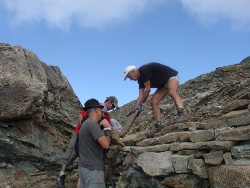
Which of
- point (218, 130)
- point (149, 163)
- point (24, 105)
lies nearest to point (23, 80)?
point (24, 105)

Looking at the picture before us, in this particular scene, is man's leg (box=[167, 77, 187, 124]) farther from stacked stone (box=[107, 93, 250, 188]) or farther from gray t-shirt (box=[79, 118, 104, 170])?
gray t-shirt (box=[79, 118, 104, 170])

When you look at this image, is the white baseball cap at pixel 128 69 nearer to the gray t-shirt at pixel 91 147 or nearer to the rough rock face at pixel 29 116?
the gray t-shirt at pixel 91 147

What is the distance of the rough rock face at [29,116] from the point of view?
29.7ft

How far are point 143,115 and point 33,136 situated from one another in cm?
955

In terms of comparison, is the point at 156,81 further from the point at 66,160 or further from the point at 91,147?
the point at 66,160

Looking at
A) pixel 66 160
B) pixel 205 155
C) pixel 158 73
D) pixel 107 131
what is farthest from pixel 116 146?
pixel 205 155

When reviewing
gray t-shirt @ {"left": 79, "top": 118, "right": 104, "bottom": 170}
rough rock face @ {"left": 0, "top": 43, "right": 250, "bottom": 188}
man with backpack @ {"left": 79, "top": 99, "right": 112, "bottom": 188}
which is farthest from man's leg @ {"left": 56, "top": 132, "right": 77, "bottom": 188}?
gray t-shirt @ {"left": 79, "top": 118, "right": 104, "bottom": 170}

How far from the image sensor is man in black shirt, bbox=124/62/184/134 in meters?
8.56

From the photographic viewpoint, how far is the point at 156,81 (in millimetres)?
8977

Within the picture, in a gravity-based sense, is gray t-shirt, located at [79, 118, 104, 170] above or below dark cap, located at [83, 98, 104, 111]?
below

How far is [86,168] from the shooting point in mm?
6562

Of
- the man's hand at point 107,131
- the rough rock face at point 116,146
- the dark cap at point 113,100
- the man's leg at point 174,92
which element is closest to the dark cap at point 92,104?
the man's hand at point 107,131

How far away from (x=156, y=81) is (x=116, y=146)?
2170 mm

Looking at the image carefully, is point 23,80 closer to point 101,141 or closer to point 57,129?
point 57,129
